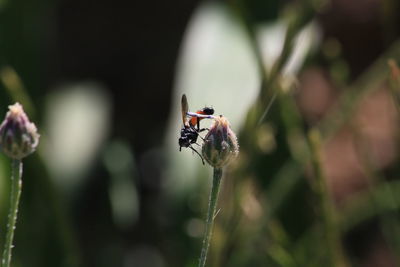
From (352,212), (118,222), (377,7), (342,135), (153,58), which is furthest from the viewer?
(153,58)

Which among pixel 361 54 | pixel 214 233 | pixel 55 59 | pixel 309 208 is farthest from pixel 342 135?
pixel 214 233

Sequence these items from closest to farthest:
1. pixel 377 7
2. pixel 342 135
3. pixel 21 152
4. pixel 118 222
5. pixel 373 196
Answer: pixel 21 152 < pixel 373 196 < pixel 118 222 < pixel 342 135 < pixel 377 7

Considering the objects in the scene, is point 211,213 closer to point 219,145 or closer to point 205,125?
point 219,145

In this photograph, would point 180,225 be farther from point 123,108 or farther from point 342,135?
point 123,108

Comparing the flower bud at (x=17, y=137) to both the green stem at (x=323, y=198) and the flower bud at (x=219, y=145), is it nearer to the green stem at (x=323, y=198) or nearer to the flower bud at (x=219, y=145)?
the flower bud at (x=219, y=145)

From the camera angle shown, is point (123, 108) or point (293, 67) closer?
point (293, 67)

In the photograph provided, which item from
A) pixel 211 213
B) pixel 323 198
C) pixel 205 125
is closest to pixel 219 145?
pixel 211 213
